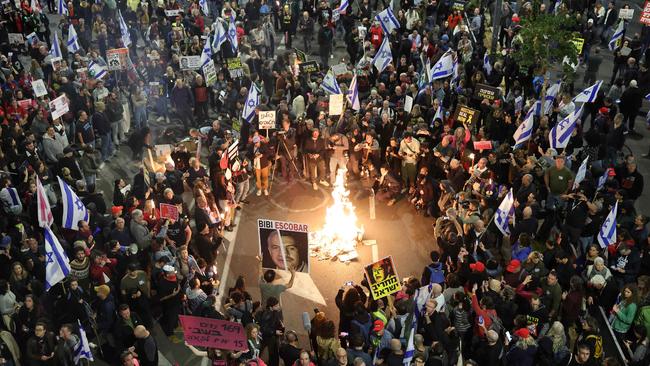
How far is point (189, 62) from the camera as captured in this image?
832 inches

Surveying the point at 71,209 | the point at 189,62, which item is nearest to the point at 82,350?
the point at 71,209

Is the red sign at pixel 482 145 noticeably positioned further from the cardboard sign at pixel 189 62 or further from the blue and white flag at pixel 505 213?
the cardboard sign at pixel 189 62

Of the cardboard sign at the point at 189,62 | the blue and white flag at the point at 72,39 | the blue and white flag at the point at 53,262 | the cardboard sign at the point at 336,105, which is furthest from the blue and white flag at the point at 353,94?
the blue and white flag at the point at 72,39

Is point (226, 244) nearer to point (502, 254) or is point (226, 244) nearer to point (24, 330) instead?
point (24, 330)

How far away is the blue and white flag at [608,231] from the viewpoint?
12.5m

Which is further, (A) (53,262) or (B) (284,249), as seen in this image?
(B) (284,249)

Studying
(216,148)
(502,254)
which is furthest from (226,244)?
(502,254)

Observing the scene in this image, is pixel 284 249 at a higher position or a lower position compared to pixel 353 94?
lower

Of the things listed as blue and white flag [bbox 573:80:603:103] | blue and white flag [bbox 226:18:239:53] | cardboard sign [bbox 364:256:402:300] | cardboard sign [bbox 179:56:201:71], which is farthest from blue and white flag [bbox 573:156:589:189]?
blue and white flag [bbox 226:18:239:53]

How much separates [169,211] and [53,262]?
2885mm

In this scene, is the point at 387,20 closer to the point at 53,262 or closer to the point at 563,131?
the point at 563,131

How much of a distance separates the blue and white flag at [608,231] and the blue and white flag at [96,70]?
573 inches

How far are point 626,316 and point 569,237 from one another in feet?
8.39

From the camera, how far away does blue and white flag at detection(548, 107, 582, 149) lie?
49.9 ft
